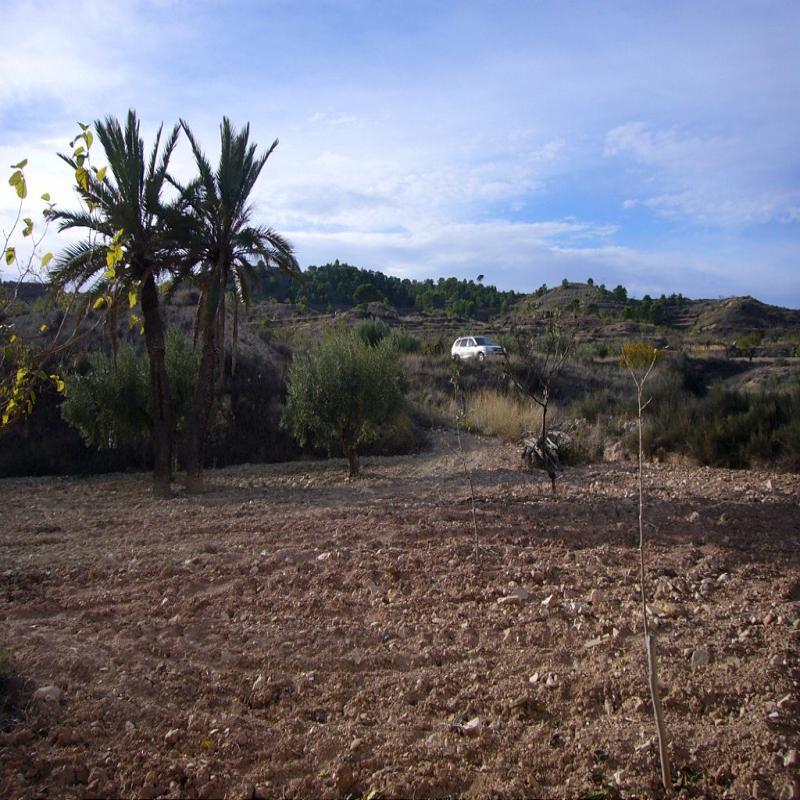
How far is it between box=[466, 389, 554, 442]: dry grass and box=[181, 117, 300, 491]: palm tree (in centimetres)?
808

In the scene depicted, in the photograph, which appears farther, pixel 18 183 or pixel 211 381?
pixel 211 381

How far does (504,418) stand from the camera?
2019 cm


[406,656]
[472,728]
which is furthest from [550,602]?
[472,728]

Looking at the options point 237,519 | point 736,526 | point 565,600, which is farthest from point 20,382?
point 736,526

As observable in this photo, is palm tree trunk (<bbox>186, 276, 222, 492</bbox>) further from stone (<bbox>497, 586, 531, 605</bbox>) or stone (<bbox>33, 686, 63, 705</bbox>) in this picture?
stone (<bbox>33, 686, 63, 705</bbox>)

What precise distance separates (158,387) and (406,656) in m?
9.67

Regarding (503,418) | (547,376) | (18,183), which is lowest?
(503,418)

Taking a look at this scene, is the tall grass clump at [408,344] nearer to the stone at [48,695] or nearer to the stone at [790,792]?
the stone at [48,695]

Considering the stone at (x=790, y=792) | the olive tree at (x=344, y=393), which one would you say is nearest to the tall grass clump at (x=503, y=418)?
the olive tree at (x=344, y=393)

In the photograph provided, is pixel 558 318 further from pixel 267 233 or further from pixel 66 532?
pixel 66 532

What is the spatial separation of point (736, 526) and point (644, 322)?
49156 millimetres

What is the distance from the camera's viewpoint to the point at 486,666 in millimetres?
4836

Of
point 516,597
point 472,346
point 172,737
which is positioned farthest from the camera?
point 472,346

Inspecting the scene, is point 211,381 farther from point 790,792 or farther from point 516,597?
point 790,792
